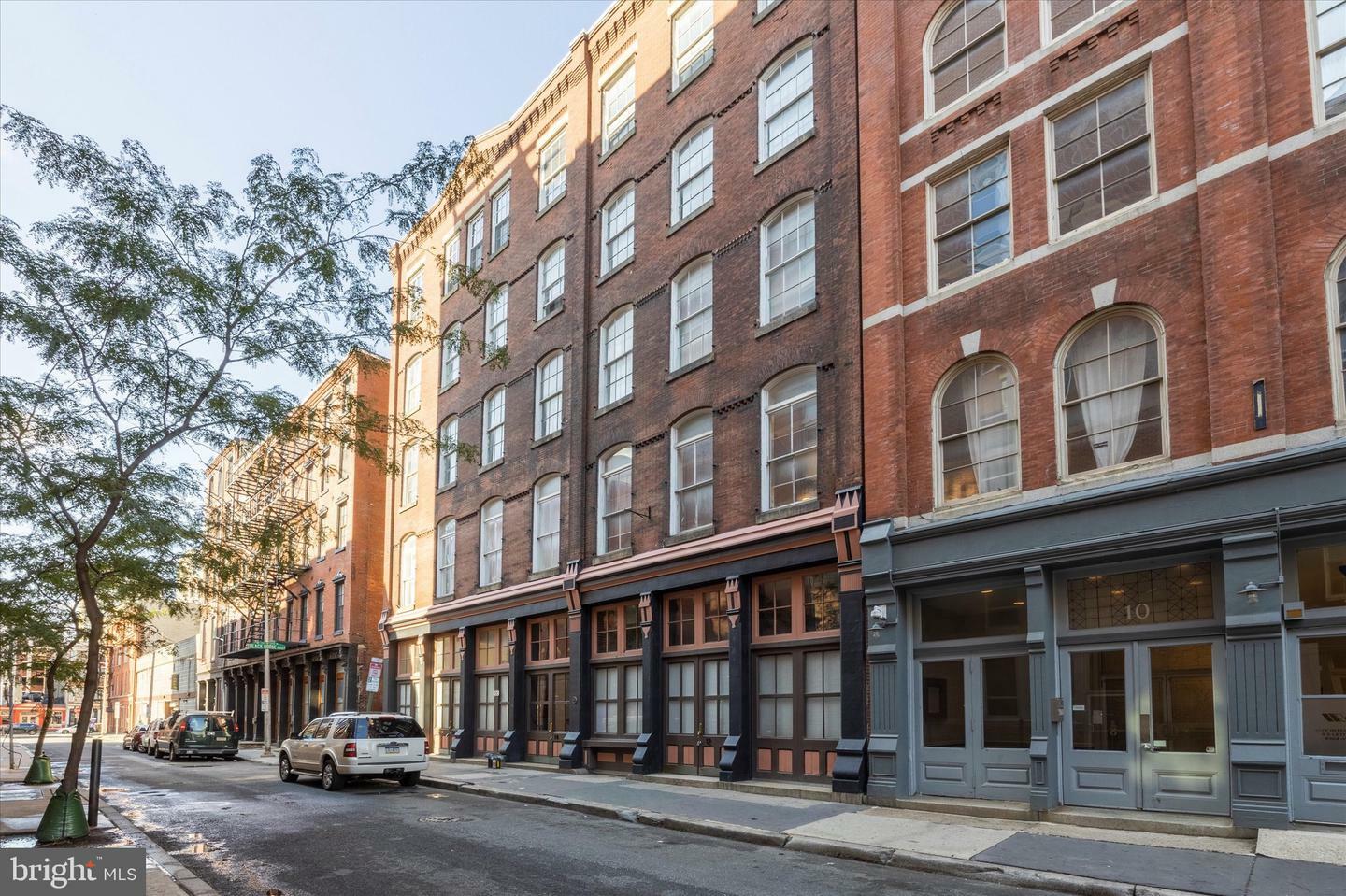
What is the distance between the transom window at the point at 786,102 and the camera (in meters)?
19.4

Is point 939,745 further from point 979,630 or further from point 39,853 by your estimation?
point 39,853

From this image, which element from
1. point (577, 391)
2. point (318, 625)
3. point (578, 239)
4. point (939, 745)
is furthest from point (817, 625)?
point (318, 625)

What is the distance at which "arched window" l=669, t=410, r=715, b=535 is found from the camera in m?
20.5

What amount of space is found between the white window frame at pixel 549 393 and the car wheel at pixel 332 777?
9.19m

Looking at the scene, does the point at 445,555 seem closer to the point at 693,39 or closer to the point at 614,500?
the point at 614,500

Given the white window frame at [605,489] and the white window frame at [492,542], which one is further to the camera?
the white window frame at [492,542]

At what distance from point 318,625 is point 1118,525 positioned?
36293 mm

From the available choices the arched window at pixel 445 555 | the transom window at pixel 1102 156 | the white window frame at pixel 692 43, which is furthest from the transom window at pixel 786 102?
the arched window at pixel 445 555

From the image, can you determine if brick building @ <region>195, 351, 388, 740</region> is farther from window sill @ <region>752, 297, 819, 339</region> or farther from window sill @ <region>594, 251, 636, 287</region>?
window sill @ <region>752, 297, 819, 339</region>

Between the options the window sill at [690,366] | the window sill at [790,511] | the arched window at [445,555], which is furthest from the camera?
the arched window at [445,555]

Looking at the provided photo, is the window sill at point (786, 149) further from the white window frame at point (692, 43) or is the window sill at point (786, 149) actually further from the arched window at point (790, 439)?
the arched window at point (790, 439)

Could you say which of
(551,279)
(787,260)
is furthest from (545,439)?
(787,260)

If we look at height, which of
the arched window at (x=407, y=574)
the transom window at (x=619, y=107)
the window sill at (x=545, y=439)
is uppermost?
the transom window at (x=619, y=107)

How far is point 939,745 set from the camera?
49.5 feet
